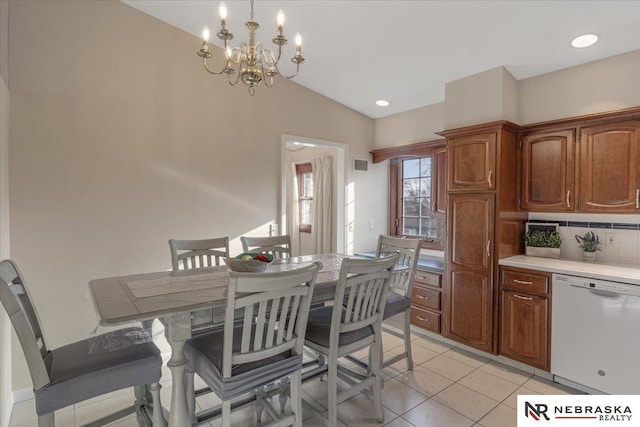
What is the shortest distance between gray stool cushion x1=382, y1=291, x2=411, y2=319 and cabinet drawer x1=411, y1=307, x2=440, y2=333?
87 centimetres

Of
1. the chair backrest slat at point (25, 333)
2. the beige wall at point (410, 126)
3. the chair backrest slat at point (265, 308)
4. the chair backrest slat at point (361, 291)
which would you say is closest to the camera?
the chair backrest slat at point (25, 333)

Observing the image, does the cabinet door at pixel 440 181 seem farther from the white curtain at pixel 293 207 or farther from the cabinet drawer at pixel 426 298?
the white curtain at pixel 293 207

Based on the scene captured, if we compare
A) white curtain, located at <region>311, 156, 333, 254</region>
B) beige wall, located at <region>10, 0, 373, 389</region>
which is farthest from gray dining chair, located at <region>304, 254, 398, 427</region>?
white curtain, located at <region>311, 156, 333, 254</region>

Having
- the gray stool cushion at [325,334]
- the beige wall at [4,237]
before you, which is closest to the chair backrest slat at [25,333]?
the beige wall at [4,237]

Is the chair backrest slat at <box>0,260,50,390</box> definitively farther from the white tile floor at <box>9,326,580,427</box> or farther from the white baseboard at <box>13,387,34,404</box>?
the white baseboard at <box>13,387,34,404</box>

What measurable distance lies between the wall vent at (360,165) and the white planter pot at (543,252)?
2.14 metres

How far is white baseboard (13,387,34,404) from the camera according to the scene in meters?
2.51

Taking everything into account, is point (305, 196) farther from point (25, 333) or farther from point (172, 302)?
point (25, 333)

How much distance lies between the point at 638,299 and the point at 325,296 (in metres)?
2.11

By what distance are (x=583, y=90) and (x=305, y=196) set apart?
3868mm

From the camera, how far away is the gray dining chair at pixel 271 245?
297 centimetres

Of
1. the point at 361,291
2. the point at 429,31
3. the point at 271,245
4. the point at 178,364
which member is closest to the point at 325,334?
the point at 361,291

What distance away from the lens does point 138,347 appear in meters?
1.81

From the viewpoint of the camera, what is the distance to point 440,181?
411cm
